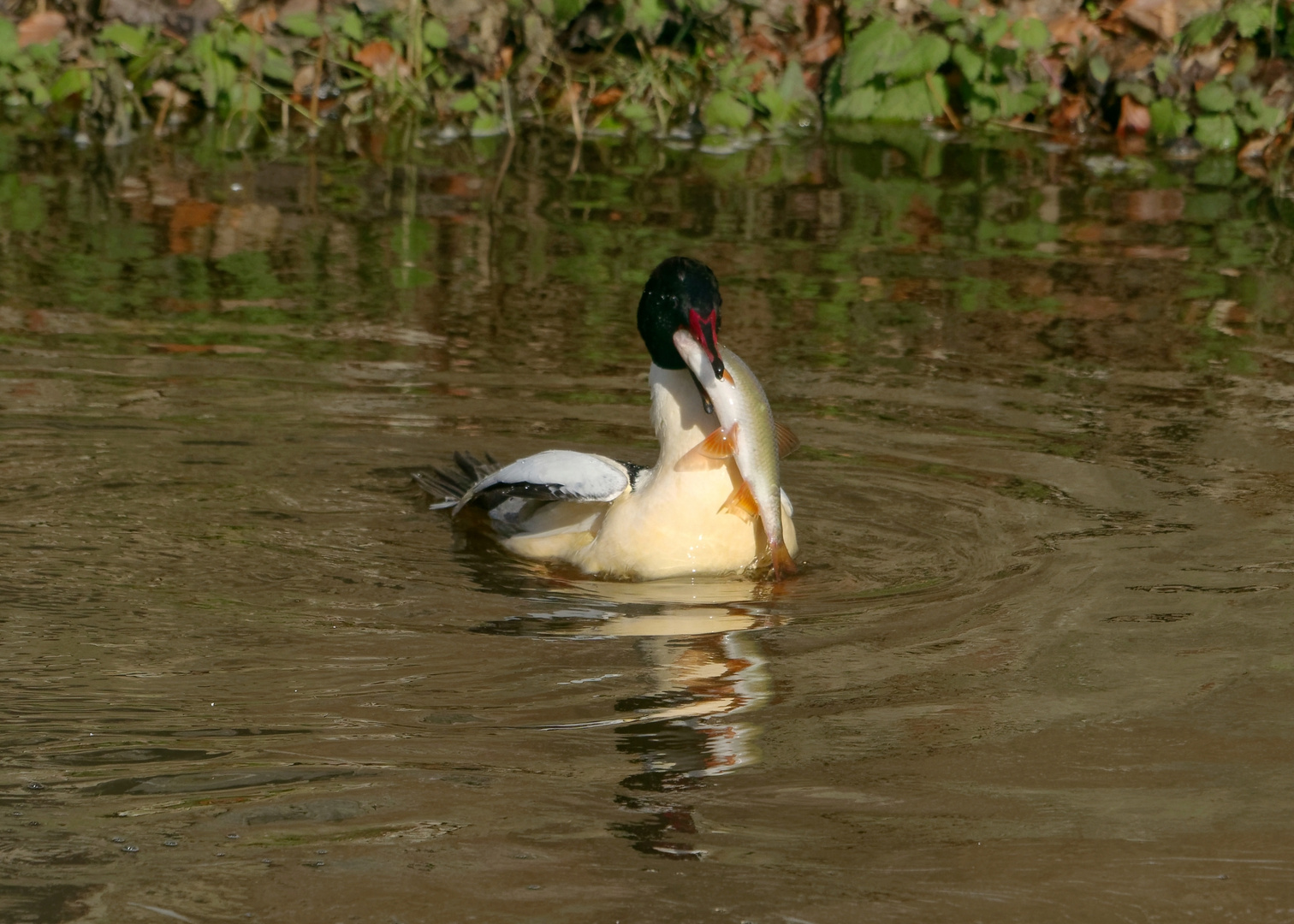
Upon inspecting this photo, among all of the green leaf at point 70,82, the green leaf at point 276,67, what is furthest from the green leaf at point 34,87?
the green leaf at point 276,67

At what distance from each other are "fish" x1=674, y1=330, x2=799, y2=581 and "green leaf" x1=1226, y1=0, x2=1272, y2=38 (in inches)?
283

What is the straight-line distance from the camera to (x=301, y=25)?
11117mm

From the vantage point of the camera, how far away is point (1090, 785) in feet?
11.6

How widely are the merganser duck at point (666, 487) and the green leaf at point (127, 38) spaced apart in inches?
264

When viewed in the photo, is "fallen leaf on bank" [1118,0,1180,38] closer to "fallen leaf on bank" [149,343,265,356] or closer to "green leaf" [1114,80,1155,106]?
"green leaf" [1114,80,1155,106]

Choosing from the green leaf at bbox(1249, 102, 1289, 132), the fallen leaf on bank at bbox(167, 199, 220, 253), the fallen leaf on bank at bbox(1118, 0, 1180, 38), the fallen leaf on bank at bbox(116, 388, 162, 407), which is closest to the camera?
the fallen leaf on bank at bbox(116, 388, 162, 407)

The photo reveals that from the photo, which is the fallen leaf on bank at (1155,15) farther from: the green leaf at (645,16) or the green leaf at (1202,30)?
the green leaf at (645,16)

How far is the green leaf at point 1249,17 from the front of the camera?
11.0 m

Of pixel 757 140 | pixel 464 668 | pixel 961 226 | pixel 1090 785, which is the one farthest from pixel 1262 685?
pixel 757 140

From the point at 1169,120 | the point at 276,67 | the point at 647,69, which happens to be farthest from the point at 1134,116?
the point at 276,67

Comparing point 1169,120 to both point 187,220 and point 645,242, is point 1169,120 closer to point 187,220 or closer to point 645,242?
point 645,242

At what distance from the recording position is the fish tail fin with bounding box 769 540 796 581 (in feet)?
16.1

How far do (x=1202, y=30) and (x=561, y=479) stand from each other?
24.9ft

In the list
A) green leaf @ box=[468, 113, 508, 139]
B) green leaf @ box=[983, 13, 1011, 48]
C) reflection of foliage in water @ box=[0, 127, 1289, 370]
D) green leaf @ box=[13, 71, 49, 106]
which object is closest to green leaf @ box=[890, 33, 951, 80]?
green leaf @ box=[983, 13, 1011, 48]
